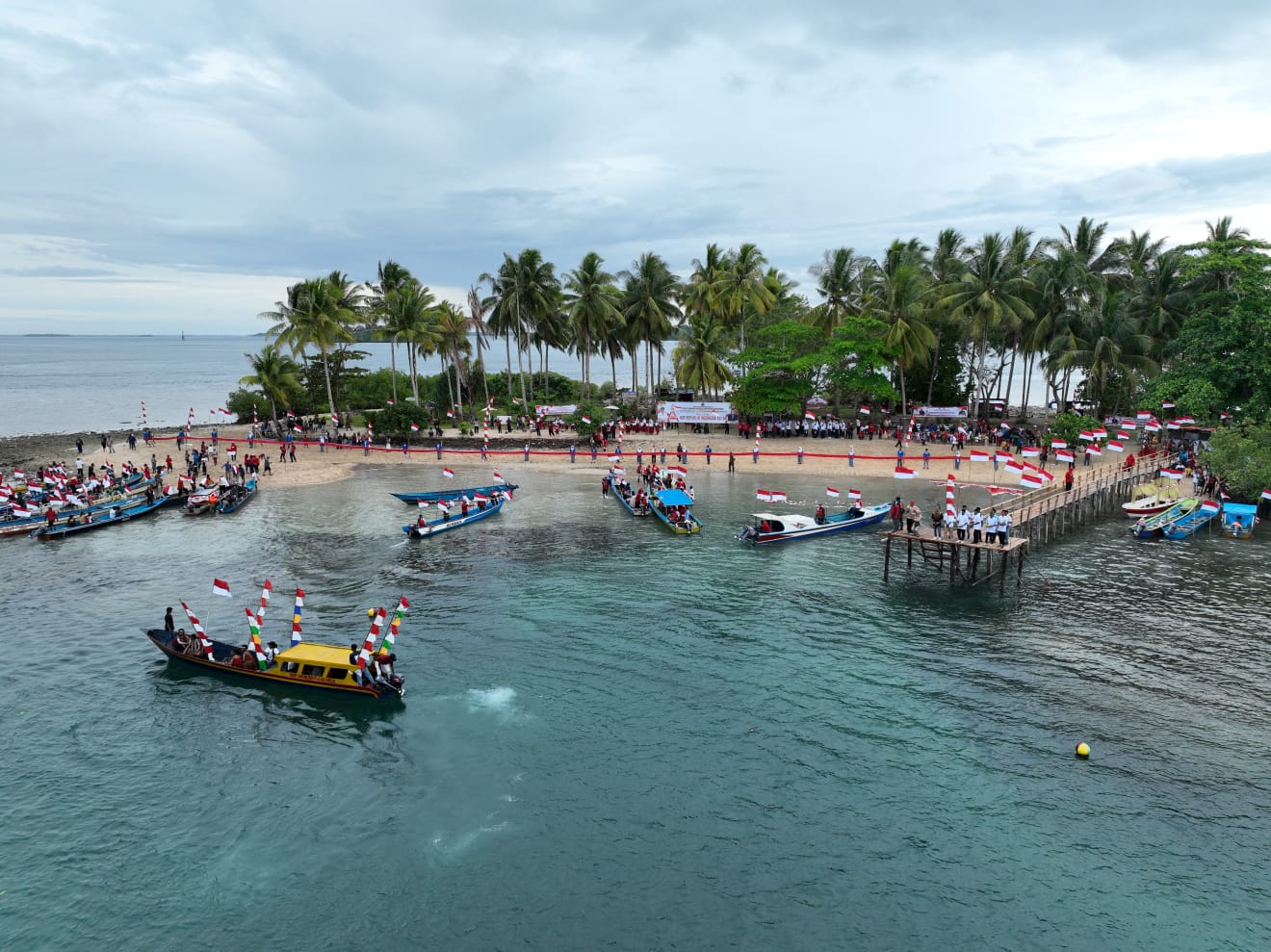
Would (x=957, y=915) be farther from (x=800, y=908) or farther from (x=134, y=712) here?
(x=134, y=712)

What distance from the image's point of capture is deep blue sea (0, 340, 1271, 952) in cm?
1928

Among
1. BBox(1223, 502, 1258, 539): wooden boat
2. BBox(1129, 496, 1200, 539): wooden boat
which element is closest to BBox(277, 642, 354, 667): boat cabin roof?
BBox(1129, 496, 1200, 539): wooden boat

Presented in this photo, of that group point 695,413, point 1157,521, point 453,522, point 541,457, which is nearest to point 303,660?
point 453,522

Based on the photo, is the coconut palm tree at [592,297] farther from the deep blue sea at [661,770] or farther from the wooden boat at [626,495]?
the deep blue sea at [661,770]

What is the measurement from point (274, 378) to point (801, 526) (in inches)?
2904

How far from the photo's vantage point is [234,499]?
60.4 meters

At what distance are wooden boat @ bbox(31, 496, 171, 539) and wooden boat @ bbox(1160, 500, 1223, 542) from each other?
73.1 meters

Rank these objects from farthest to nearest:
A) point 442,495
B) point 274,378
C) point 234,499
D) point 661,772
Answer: point 274,378, point 234,499, point 442,495, point 661,772

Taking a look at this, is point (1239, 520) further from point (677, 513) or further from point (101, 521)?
point (101, 521)

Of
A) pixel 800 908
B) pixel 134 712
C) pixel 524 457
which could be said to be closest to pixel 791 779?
pixel 800 908

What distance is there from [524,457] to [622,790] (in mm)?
59140

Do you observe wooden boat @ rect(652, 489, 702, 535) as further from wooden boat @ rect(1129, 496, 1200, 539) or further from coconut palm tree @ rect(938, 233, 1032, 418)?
coconut palm tree @ rect(938, 233, 1032, 418)

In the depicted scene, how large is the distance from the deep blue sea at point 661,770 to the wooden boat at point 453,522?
9.39 meters

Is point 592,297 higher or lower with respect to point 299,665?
higher
